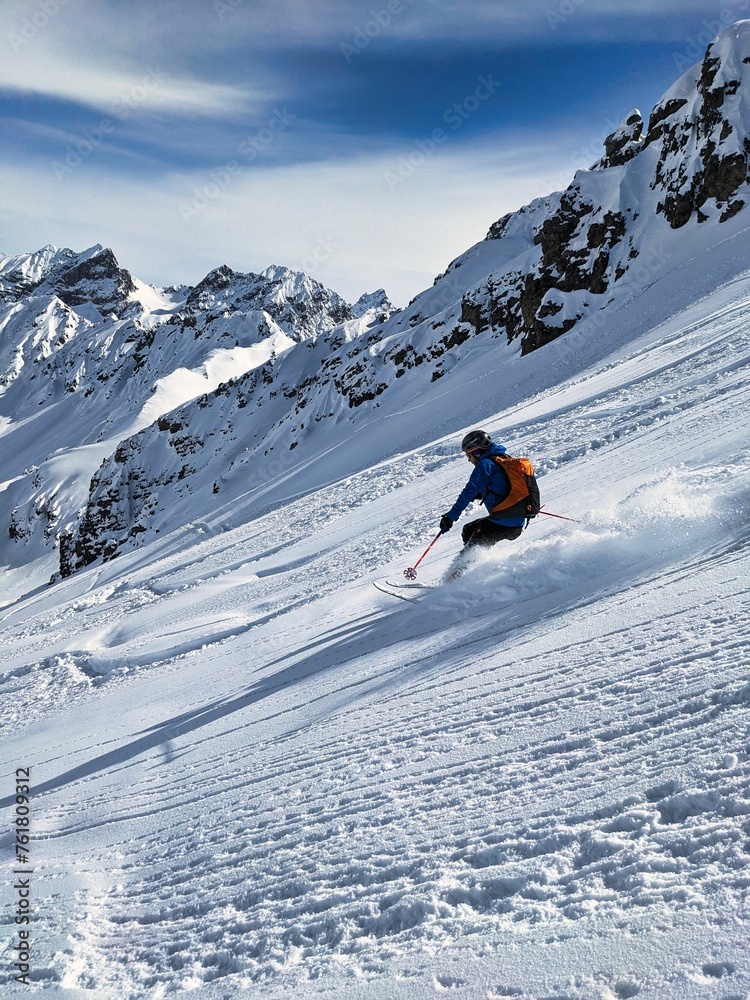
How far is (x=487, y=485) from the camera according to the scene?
674 centimetres

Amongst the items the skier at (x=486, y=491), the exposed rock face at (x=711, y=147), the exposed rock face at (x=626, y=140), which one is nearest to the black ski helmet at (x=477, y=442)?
the skier at (x=486, y=491)

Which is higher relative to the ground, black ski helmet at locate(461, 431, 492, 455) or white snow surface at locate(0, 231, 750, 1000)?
black ski helmet at locate(461, 431, 492, 455)

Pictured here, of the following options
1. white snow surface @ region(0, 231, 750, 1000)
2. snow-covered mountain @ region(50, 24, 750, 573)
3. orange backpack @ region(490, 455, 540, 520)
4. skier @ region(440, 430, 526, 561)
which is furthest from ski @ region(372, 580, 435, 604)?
snow-covered mountain @ region(50, 24, 750, 573)

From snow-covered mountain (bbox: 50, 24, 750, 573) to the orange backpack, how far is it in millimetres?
26123

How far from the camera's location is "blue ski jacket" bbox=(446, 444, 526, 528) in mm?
6645

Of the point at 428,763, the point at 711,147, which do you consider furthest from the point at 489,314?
the point at 428,763

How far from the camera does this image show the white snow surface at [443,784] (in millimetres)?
2406

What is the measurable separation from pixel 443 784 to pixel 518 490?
3718 mm

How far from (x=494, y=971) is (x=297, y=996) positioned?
0.80m

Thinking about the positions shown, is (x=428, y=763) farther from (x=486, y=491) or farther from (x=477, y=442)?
(x=477, y=442)

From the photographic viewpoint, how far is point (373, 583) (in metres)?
8.35

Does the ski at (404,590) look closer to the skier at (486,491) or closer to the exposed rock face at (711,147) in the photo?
the skier at (486,491)

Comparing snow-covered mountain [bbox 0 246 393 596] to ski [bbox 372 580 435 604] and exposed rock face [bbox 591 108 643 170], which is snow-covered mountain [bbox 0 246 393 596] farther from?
ski [bbox 372 580 435 604]

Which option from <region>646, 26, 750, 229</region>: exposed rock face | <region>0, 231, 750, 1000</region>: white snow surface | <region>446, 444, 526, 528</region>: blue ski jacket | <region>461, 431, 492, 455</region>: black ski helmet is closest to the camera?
<region>0, 231, 750, 1000</region>: white snow surface
